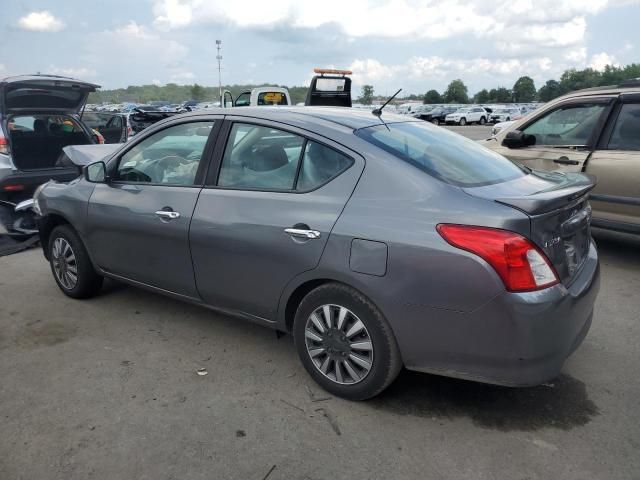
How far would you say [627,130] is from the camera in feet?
17.0

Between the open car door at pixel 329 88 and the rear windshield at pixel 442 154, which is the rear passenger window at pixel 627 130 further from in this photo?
the open car door at pixel 329 88

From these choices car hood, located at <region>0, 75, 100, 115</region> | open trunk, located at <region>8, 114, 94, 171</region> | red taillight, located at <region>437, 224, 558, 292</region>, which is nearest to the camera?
red taillight, located at <region>437, 224, 558, 292</region>

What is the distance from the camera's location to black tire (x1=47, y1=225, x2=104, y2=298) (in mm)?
4258

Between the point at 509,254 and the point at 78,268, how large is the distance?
3442mm

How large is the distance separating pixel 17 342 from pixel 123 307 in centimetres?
Result: 82

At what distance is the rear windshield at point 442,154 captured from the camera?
9.23 ft

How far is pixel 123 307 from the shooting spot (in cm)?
432

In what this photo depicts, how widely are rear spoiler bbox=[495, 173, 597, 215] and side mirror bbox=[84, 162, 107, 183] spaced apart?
116 inches

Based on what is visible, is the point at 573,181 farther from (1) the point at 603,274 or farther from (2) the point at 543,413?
(1) the point at 603,274

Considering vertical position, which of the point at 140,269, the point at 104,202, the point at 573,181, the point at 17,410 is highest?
the point at 573,181

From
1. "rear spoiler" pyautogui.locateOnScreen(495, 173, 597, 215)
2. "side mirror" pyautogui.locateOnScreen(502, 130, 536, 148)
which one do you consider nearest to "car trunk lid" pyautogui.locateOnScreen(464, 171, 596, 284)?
"rear spoiler" pyautogui.locateOnScreen(495, 173, 597, 215)

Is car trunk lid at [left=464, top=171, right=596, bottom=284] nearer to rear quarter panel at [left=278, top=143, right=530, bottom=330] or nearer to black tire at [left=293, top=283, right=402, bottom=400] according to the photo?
rear quarter panel at [left=278, top=143, right=530, bottom=330]

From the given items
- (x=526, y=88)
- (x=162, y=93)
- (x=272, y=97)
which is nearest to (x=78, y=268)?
(x=272, y=97)

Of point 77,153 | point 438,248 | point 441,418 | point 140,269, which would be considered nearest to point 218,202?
point 140,269
